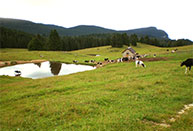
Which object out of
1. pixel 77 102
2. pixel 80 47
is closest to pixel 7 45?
pixel 80 47

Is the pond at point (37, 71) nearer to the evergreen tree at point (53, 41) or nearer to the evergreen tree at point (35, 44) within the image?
the evergreen tree at point (35, 44)

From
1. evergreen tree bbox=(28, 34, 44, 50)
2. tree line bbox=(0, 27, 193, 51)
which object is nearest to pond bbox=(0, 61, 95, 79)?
evergreen tree bbox=(28, 34, 44, 50)

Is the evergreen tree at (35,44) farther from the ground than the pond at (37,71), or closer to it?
farther from the ground

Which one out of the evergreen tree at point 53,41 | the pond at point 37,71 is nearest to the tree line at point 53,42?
the evergreen tree at point 53,41

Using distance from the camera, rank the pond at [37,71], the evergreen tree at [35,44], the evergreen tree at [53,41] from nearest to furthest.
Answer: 1. the pond at [37,71]
2. the evergreen tree at [35,44]
3. the evergreen tree at [53,41]

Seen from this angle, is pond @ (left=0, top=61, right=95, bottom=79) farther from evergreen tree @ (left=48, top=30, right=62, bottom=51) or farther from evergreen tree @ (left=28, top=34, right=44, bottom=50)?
evergreen tree @ (left=48, top=30, right=62, bottom=51)

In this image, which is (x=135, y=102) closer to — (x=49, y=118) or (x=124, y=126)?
(x=124, y=126)

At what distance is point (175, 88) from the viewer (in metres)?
11.0

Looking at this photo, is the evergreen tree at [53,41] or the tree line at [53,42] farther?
the tree line at [53,42]

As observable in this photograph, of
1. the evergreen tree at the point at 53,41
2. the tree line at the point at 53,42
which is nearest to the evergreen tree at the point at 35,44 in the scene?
the tree line at the point at 53,42

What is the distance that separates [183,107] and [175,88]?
3331 mm

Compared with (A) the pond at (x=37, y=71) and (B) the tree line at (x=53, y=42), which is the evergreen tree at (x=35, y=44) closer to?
(B) the tree line at (x=53, y=42)

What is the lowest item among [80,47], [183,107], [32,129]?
[32,129]

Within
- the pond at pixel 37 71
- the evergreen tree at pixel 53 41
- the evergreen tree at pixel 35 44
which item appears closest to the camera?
the pond at pixel 37 71
